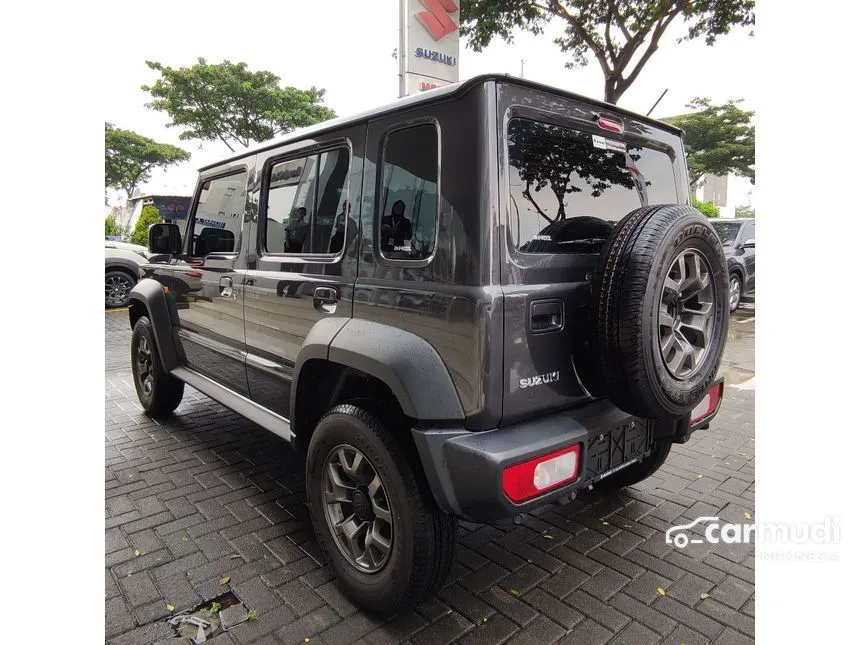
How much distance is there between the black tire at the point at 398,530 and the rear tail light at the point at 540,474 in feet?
1.22

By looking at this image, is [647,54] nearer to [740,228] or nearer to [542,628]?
[740,228]

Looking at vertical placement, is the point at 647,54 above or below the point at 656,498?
above

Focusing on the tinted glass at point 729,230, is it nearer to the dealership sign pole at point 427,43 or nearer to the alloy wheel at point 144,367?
the dealership sign pole at point 427,43

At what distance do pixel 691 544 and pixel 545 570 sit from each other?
824 mm

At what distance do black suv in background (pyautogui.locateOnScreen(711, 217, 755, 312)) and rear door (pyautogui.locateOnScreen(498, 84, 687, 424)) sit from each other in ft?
29.1

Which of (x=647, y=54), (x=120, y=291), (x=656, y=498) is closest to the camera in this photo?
(x=656, y=498)

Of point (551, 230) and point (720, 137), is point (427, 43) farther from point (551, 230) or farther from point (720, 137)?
point (720, 137)

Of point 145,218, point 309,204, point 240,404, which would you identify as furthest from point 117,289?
point 309,204

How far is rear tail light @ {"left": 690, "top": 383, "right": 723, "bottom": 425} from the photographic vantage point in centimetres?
257

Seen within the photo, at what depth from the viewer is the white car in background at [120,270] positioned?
34.4 ft

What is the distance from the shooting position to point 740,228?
10.5 meters

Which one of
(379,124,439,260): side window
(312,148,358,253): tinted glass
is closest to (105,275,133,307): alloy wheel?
(312,148,358,253): tinted glass

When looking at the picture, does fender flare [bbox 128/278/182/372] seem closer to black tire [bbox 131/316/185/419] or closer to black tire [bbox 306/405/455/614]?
black tire [bbox 131/316/185/419]

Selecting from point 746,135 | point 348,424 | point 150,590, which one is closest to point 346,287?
point 348,424
